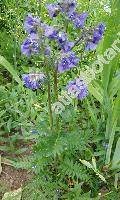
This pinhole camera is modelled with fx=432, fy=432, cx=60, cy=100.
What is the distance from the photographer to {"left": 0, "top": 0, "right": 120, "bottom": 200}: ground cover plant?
2.00 m

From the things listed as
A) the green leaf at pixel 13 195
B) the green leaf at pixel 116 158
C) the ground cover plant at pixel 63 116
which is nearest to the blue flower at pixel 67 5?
the ground cover plant at pixel 63 116

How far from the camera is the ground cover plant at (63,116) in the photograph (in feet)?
6.57

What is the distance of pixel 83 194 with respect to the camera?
98.0 inches

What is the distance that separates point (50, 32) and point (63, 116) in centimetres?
62

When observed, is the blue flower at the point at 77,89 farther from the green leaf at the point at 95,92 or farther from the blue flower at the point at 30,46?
the green leaf at the point at 95,92

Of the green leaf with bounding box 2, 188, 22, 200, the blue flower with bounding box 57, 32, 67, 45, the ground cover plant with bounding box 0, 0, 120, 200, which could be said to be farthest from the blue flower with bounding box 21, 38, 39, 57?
the green leaf with bounding box 2, 188, 22, 200

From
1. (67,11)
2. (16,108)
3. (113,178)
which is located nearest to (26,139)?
(16,108)

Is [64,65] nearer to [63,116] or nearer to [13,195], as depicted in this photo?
[63,116]

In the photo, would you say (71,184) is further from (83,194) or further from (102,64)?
(102,64)

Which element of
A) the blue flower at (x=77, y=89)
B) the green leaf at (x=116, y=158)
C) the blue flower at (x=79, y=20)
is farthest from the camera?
the green leaf at (x=116, y=158)

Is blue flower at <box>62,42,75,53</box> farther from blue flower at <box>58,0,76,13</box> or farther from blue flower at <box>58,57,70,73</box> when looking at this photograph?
blue flower at <box>58,0,76,13</box>

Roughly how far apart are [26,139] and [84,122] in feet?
1.29

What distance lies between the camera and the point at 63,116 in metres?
2.39

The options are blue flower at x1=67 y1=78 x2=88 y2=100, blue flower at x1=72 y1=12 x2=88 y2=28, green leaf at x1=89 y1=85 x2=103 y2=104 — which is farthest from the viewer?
green leaf at x1=89 y1=85 x2=103 y2=104
